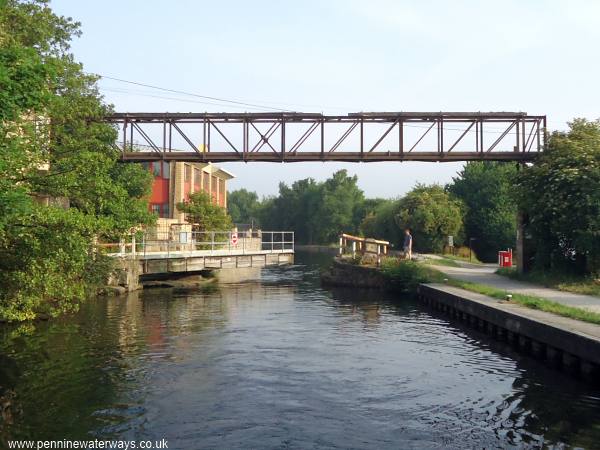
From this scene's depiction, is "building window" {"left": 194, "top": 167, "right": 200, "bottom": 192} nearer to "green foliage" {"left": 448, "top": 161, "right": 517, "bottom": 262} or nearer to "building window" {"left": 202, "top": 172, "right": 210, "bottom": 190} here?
"building window" {"left": 202, "top": 172, "right": 210, "bottom": 190}

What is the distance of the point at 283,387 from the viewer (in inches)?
544

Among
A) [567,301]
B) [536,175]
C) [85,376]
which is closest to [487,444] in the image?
[85,376]

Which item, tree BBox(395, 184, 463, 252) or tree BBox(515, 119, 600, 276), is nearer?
tree BBox(515, 119, 600, 276)

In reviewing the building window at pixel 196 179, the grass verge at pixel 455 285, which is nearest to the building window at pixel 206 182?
the building window at pixel 196 179

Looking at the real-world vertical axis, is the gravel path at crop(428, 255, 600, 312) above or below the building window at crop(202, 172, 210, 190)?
below

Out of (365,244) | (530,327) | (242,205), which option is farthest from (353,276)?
(242,205)

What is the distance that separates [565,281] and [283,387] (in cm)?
1674

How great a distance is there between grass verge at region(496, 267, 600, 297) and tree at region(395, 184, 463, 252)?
21591mm

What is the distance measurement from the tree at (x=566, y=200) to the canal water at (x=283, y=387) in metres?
6.97

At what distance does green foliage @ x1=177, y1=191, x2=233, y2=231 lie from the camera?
46.6 m

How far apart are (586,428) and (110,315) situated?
17972 millimetres

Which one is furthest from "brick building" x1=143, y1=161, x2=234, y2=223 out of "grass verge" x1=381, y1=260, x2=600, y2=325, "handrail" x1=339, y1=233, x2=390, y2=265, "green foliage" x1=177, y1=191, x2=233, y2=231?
"grass verge" x1=381, y1=260, x2=600, y2=325

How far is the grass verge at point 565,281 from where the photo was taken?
23.7 metres

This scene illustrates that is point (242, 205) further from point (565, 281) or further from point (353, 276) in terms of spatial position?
point (565, 281)
